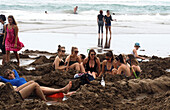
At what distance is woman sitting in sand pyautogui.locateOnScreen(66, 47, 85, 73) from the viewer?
9.61 metres

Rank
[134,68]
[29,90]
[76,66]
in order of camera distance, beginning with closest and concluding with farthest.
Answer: [29,90] → [134,68] → [76,66]

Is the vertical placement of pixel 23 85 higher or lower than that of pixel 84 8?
lower

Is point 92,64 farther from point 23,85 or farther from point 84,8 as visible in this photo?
point 84,8

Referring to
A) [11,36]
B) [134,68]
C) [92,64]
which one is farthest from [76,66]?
[11,36]

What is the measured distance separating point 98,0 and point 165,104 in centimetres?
6702

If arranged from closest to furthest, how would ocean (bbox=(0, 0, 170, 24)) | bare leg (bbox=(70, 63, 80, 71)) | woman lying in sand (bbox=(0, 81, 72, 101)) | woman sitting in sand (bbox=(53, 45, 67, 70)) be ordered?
woman lying in sand (bbox=(0, 81, 72, 101)) → bare leg (bbox=(70, 63, 80, 71)) → woman sitting in sand (bbox=(53, 45, 67, 70)) → ocean (bbox=(0, 0, 170, 24))

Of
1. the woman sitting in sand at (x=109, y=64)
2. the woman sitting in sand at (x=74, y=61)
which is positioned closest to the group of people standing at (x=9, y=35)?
the woman sitting in sand at (x=74, y=61)

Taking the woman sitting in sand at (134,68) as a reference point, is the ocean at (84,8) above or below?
above

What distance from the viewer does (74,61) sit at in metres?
9.85

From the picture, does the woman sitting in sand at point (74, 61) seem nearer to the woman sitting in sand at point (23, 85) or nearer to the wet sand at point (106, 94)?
the wet sand at point (106, 94)

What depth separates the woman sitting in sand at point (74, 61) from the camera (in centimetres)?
961

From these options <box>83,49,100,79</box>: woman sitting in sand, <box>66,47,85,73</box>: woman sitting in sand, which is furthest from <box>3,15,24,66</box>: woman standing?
<box>83,49,100,79</box>: woman sitting in sand

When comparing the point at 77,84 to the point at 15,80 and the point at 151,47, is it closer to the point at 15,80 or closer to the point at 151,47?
the point at 15,80

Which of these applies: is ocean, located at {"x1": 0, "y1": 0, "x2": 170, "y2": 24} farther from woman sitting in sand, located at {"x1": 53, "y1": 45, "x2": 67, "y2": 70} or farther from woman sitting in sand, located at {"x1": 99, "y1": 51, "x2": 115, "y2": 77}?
woman sitting in sand, located at {"x1": 99, "y1": 51, "x2": 115, "y2": 77}
